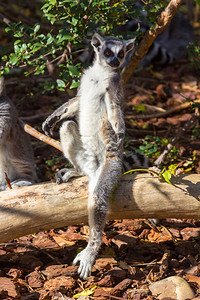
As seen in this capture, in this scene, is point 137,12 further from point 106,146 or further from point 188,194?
point 188,194

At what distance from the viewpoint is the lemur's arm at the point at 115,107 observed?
4301 mm

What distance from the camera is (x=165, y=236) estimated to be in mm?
4793

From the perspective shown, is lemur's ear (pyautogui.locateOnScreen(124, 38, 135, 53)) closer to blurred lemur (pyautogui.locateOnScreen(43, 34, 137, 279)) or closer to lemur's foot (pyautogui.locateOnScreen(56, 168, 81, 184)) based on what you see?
blurred lemur (pyautogui.locateOnScreen(43, 34, 137, 279))

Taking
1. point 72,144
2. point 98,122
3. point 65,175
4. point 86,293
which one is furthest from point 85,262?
point 98,122

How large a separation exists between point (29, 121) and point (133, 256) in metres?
3.52

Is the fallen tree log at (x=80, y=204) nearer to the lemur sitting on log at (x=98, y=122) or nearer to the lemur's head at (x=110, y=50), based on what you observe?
the lemur sitting on log at (x=98, y=122)

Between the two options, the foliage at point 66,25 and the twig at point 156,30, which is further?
the twig at point 156,30

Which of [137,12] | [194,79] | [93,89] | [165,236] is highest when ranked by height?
[137,12]

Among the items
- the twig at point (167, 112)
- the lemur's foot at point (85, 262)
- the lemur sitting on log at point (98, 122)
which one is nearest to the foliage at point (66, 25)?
the lemur sitting on log at point (98, 122)

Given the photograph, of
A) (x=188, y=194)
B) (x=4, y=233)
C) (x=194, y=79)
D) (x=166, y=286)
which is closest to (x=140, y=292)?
(x=166, y=286)

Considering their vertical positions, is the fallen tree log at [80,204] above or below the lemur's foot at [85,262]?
above

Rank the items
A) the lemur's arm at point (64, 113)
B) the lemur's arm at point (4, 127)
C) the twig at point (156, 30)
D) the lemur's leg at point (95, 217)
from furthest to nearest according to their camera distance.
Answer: the lemur's arm at point (4, 127) < the lemur's arm at point (64, 113) < the twig at point (156, 30) < the lemur's leg at point (95, 217)

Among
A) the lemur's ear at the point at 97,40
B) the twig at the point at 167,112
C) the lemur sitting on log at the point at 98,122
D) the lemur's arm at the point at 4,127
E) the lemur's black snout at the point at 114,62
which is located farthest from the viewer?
the twig at the point at 167,112

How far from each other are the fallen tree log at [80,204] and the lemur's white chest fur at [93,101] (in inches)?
34.2
